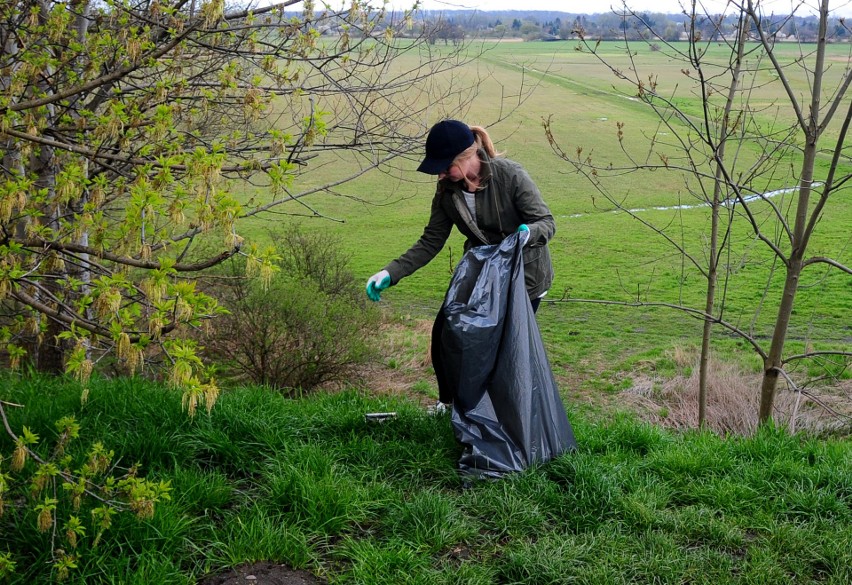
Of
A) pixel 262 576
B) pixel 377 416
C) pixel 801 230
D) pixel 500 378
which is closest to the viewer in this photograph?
pixel 262 576

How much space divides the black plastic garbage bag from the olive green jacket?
0.58ft

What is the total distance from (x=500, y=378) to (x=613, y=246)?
17.5m

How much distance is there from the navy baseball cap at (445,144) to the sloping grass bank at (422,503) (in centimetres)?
149

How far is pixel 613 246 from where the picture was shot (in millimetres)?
21109

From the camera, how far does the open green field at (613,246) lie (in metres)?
11.1

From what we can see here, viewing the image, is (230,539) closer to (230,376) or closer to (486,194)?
(486,194)

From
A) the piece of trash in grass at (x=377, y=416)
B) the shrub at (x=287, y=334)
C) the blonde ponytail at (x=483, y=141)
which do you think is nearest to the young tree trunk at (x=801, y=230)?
the blonde ponytail at (x=483, y=141)

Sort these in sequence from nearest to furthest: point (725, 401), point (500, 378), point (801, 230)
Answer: point (500, 378) < point (801, 230) < point (725, 401)

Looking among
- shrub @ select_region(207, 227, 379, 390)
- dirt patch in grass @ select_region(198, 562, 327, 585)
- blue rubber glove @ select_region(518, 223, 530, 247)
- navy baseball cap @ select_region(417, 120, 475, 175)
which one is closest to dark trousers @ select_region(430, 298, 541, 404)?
blue rubber glove @ select_region(518, 223, 530, 247)

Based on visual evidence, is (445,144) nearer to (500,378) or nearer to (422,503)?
(500,378)

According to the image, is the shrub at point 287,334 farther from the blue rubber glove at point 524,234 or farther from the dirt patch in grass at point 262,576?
the dirt patch in grass at point 262,576

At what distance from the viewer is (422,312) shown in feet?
50.0

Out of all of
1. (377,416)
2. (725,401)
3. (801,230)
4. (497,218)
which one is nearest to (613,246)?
(725,401)

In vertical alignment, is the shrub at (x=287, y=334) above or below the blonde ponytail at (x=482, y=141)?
below
